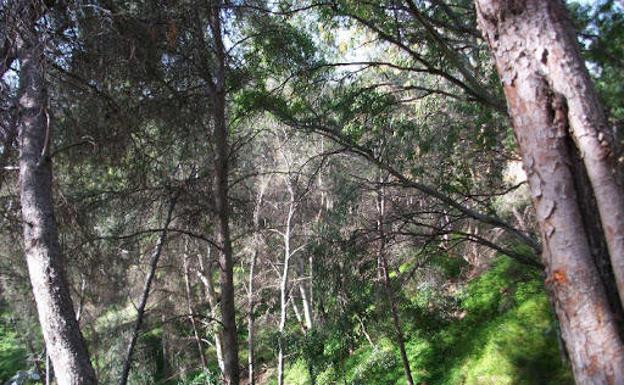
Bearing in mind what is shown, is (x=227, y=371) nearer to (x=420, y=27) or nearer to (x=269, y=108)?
(x=269, y=108)

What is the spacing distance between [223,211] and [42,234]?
7.32 feet

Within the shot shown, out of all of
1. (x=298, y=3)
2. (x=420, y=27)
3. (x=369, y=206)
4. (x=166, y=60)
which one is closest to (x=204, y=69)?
(x=166, y=60)

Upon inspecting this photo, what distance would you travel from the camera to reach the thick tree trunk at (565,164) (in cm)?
154

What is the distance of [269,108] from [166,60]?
135cm

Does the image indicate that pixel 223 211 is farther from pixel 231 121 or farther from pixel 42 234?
pixel 42 234

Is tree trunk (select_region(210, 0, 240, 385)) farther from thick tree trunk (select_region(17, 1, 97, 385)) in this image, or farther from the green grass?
the green grass

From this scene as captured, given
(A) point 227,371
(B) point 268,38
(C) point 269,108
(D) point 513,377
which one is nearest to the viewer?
(C) point 269,108

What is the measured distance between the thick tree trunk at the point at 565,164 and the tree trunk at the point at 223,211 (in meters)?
4.46

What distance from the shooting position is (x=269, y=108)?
5.29 meters

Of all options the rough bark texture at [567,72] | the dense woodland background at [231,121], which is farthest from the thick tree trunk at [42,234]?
the rough bark texture at [567,72]

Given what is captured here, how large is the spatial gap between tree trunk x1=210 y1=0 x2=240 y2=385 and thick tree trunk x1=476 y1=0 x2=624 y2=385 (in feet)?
14.6

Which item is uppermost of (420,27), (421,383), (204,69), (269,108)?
(204,69)

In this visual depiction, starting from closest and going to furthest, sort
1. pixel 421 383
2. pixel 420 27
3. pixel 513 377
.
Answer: pixel 420 27 → pixel 513 377 → pixel 421 383

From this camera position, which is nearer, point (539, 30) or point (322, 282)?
point (539, 30)
